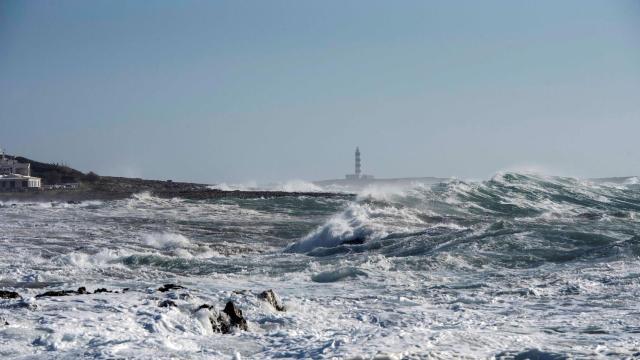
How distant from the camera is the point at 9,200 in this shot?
36531mm

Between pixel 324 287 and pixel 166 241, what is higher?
pixel 166 241

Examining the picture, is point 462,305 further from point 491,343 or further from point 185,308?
point 185,308

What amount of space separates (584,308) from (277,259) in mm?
7350

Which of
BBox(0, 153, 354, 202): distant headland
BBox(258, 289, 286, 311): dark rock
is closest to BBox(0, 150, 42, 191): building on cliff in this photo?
BBox(0, 153, 354, 202): distant headland

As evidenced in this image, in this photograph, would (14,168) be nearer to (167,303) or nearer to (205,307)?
(167,303)

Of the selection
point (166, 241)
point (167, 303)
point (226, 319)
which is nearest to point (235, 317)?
point (226, 319)

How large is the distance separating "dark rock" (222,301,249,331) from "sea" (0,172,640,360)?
0.09m

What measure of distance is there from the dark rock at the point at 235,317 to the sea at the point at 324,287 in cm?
9

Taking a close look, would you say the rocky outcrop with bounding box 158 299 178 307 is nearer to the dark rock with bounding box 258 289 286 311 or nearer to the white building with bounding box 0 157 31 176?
the dark rock with bounding box 258 289 286 311

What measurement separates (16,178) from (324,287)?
4145cm

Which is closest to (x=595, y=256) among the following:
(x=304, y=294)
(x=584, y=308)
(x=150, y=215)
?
(x=584, y=308)

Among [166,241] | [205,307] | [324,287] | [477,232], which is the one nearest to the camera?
[205,307]

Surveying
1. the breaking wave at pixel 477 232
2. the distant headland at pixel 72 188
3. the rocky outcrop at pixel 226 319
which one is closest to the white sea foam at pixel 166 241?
the breaking wave at pixel 477 232

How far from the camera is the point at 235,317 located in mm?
7891
